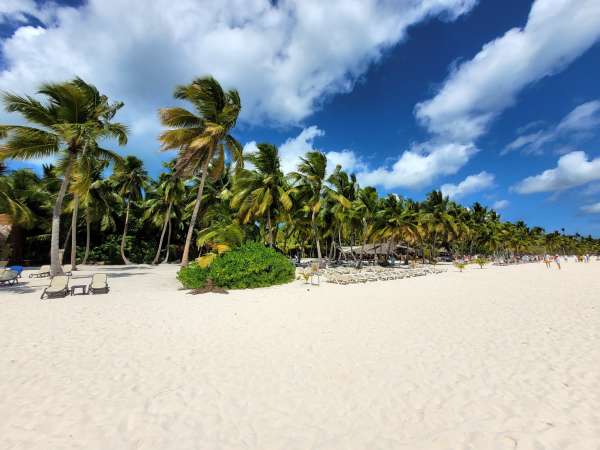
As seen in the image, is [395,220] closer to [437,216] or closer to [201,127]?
[437,216]

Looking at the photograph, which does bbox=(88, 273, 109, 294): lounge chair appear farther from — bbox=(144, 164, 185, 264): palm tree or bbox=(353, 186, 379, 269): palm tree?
bbox=(353, 186, 379, 269): palm tree

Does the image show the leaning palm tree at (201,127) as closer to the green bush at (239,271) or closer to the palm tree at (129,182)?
the green bush at (239,271)

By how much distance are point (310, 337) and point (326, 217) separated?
72.3ft

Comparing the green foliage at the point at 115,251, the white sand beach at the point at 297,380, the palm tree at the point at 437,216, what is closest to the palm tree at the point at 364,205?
the palm tree at the point at 437,216

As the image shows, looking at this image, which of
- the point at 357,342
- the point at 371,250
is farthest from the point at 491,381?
the point at 371,250

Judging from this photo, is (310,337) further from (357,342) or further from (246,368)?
(246,368)

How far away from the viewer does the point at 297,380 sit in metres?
4.05

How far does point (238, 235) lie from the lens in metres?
14.9

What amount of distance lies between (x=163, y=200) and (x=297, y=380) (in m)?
29.3

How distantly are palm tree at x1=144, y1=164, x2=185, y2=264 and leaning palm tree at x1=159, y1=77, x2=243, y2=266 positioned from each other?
36.5 ft

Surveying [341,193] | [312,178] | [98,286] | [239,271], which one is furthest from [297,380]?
[341,193]

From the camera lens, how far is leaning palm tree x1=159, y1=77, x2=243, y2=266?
15836 mm

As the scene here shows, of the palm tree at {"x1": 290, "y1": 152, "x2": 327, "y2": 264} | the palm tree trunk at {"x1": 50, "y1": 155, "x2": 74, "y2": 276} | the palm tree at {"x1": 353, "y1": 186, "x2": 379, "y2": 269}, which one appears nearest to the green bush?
the palm tree trunk at {"x1": 50, "y1": 155, "x2": 74, "y2": 276}

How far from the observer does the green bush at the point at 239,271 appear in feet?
40.0
